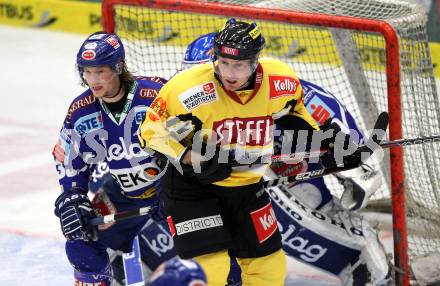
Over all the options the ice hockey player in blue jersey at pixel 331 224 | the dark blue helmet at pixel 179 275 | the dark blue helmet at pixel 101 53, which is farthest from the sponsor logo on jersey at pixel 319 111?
the dark blue helmet at pixel 179 275

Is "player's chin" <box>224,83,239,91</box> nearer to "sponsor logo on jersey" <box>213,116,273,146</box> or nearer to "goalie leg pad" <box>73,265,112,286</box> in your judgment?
"sponsor logo on jersey" <box>213,116,273,146</box>

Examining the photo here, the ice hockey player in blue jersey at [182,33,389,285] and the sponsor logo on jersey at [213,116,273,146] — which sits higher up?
the sponsor logo on jersey at [213,116,273,146]

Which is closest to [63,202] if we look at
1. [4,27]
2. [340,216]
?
[340,216]

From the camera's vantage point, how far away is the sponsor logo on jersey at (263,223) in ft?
10.9

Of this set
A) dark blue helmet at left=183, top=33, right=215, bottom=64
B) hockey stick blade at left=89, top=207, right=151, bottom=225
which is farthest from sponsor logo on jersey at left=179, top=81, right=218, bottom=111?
dark blue helmet at left=183, top=33, right=215, bottom=64

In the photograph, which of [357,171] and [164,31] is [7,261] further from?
[357,171]

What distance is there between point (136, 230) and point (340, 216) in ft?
2.96

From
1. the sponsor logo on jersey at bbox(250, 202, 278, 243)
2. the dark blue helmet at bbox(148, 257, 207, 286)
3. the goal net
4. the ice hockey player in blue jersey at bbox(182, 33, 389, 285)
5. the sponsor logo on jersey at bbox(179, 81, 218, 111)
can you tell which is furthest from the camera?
the ice hockey player in blue jersey at bbox(182, 33, 389, 285)

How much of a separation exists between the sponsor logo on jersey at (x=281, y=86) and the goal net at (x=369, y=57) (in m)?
0.65

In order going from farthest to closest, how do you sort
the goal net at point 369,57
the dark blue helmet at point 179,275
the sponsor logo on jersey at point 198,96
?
the goal net at point 369,57, the sponsor logo on jersey at point 198,96, the dark blue helmet at point 179,275

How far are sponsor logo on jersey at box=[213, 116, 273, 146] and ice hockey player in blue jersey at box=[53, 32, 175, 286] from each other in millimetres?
534

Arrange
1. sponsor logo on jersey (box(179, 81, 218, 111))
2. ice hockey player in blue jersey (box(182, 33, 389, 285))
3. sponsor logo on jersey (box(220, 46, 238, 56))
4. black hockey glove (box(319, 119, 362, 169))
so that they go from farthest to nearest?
ice hockey player in blue jersey (box(182, 33, 389, 285)) → black hockey glove (box(319, 119, 362, 169)) → sponsor logo on jersey (box(179, 81, 218, 111)) → sponsor logo on jersey (box(220, 46, 238, 56))

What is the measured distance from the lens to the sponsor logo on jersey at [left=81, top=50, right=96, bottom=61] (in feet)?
11.6

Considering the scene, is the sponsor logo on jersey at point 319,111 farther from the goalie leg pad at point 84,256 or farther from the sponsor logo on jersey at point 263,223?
the goalie leg pad at point 84,256
